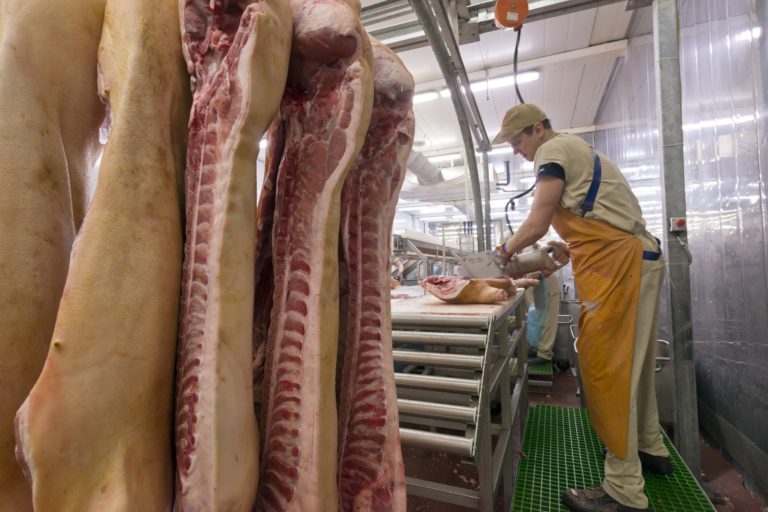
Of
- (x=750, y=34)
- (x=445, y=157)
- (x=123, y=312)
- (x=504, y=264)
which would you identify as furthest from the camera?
(x=445, y=157)

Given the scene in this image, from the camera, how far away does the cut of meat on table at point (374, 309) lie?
2.16 ft

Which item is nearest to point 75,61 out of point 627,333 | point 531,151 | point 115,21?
point 115,21

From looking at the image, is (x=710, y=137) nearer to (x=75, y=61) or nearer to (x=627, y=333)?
(x=627, y=333)

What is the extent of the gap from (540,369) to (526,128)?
3193 millimetres

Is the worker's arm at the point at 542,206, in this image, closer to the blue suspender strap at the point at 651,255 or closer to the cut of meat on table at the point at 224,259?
the blue suspender strap at the point at 651,255

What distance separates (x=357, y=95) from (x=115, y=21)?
0.37 metres

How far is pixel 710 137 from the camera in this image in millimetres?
2756

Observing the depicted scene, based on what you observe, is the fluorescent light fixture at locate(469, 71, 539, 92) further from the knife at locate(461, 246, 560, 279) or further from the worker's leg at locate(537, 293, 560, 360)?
the knife at locate(461, 246, 560, 279)

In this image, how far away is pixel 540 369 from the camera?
479cm

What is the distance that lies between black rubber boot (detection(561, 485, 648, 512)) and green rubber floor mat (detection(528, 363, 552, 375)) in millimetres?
2569

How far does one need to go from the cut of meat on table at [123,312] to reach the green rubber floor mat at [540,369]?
15.3 ft

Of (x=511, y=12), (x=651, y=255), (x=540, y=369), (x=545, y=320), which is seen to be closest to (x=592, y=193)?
(x=651, y=255)

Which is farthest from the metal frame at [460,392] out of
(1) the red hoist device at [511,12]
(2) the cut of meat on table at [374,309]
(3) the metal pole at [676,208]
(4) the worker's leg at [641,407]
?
(1) the red hoist device at [511,12]

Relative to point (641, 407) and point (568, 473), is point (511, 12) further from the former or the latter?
point (568, 473)
